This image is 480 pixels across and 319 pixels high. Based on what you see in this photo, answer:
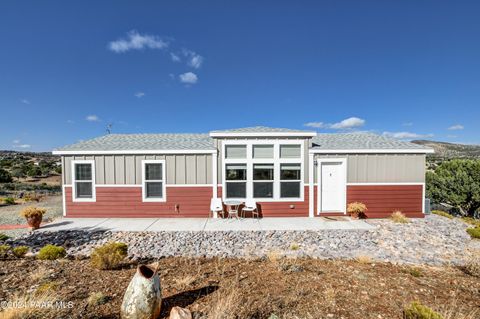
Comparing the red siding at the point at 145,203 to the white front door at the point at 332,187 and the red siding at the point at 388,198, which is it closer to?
the white front door at the point at 332,187

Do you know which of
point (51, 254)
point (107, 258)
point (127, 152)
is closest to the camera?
point (107, 258)

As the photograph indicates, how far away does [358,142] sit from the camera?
32.5 ft

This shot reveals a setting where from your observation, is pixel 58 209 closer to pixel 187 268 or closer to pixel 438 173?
pixel 187 268

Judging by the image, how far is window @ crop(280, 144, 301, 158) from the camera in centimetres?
913

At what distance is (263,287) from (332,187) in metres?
6.60

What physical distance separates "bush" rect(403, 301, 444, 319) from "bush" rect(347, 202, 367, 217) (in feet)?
20.5

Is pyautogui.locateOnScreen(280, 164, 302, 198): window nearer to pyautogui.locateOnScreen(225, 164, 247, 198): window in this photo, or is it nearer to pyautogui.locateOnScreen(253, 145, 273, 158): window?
pyautogui.locateOnScreen(253, 145, 273, 158): window

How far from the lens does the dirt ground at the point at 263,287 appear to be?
3.06m

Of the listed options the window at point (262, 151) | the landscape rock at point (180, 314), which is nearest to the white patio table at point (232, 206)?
the window at point (262, 151)

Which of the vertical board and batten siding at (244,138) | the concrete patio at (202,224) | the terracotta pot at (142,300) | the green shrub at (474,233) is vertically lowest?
the concrete patio at (202,224)

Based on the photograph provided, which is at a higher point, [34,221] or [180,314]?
[180,314]

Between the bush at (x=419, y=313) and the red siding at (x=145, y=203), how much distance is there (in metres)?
7.10

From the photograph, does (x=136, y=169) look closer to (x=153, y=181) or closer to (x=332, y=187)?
(x=153, y=181)

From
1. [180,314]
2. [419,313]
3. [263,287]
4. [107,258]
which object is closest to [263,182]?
[263,287]
